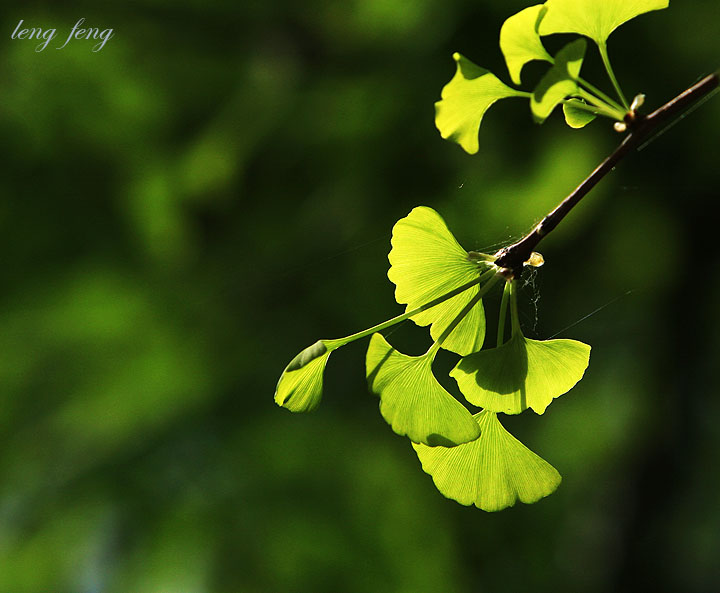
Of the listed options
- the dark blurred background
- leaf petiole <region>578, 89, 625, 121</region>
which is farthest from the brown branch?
the dark blurred background

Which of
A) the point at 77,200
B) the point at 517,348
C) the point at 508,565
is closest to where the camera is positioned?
the point at 517,348

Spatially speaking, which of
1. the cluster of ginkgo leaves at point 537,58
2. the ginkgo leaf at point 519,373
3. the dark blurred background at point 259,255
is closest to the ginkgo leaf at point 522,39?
the cluster of ginkgo leaves at point 537,58

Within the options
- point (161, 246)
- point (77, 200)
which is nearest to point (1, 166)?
point (77, 200)

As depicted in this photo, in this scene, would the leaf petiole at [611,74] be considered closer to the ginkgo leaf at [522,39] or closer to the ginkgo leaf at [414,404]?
the ginkgo leaf at [522,39]

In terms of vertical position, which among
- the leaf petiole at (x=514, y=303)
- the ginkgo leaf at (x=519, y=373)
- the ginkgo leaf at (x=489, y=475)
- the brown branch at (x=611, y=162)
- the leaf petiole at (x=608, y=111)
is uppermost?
the leaf petiole at (x=608, y=111)

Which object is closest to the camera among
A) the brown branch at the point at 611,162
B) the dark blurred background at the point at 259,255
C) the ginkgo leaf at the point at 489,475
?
the brown branch at the point at 611,162

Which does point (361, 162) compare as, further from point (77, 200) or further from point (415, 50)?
point (77, 200)

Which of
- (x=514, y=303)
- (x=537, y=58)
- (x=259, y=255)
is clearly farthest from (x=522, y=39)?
(x=259, y=255)

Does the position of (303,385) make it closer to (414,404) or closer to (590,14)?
(414,404)
